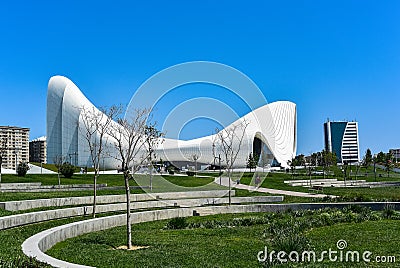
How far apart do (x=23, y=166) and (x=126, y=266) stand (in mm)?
32040

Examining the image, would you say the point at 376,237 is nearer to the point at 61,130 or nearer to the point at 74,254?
the point at 74,254

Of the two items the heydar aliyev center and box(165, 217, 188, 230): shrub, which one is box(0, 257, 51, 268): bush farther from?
the heydar aliyev center

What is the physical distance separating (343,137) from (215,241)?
636 ft

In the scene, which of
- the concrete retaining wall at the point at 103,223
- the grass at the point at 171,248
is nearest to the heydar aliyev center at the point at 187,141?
the concrete retaining wall at the point at 103,223

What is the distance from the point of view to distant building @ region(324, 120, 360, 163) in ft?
646

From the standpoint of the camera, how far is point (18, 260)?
25.0 ft


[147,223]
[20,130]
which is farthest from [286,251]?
[20,130]

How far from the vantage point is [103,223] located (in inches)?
612

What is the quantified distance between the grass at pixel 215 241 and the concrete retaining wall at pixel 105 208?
2613 millimetres

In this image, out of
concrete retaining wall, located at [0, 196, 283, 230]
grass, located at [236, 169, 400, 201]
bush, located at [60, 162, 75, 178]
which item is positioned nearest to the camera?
concrete retaining wall, located at [0, 196, 283, 230]

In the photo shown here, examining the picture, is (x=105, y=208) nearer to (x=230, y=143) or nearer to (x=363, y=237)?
(x=363, y=237)

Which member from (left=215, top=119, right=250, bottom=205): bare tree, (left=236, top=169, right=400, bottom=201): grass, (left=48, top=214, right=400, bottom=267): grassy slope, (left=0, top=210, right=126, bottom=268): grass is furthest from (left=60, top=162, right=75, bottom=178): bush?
(left=48, top=214, right=400, bottom=267): grassy slope

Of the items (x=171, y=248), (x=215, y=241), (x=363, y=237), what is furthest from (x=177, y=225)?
(x=363, y=237)

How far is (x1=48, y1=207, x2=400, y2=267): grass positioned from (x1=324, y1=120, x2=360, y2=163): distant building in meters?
187
